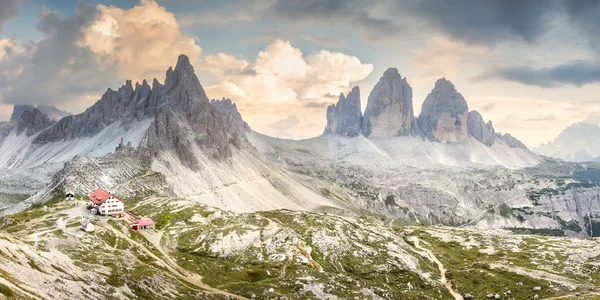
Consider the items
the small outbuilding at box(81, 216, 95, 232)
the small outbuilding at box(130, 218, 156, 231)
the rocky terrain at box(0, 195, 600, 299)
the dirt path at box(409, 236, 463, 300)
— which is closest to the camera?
the rocky terrain at box(0, 195, 600, 299)

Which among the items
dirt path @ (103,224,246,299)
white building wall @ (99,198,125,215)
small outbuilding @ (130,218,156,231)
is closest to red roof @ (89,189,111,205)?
white building wall @ (99,198,125,215)

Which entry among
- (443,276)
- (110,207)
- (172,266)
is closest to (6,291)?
(172,266)

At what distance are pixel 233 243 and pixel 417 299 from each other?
77.1 m

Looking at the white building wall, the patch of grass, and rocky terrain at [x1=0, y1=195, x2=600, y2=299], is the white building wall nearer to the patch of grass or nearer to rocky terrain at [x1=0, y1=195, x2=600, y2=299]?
rocky terrain at [x1=0, y1=195, x2=600, y2=299]

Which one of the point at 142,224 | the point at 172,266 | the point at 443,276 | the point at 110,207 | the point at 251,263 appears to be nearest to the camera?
the point at 172,266

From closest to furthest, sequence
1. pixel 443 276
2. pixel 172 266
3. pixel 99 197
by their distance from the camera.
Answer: pixel 172 266
pixel 443 276
pixel 99 197

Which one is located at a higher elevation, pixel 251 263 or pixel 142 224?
pixel 142 224

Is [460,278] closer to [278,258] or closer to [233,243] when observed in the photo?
[278,258]

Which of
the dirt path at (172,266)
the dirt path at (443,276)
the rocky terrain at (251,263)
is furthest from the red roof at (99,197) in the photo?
the dirt path at (443,276)

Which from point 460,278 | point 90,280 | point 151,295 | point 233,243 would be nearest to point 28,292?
point 90,280

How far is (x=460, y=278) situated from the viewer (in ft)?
486

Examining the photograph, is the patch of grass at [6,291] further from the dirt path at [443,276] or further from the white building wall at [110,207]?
the dirt path at [443,276]

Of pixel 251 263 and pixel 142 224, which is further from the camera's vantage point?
pixel 142 224

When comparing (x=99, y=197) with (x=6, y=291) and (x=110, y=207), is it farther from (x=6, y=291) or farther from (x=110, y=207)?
(x=6, y=291)
